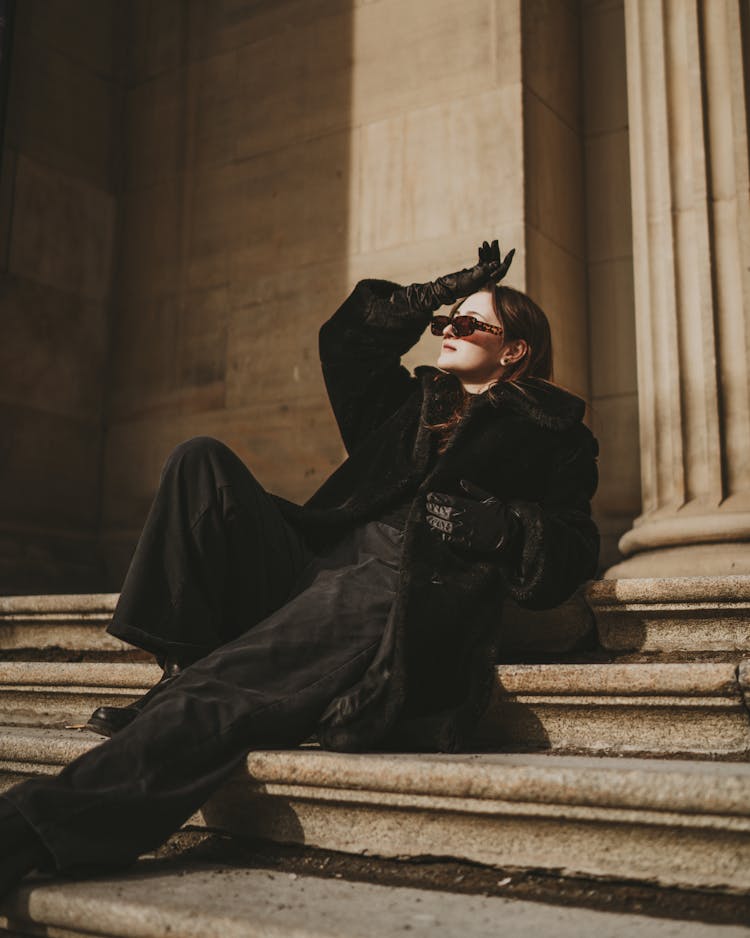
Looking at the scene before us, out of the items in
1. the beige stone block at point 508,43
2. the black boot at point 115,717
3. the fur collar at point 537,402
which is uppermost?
the beige stone block at point 508,43

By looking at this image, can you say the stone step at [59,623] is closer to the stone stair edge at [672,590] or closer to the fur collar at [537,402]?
the fur collar at [537,402]

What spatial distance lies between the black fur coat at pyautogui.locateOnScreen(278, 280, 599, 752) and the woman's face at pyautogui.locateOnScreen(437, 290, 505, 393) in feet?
0.17

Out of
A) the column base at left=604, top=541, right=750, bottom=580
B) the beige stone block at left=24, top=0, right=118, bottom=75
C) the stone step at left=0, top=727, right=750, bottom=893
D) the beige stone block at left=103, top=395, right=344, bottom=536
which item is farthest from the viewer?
the beige stone block at left=24, top=0, right=118, bottom=75

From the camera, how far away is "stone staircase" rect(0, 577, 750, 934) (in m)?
1.73

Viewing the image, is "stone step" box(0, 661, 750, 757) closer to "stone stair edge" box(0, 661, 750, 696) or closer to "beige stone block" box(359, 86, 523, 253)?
"stone stair edge" box(0, 661, 750, 696)

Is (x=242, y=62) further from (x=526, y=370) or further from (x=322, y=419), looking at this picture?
(x=526, y=370)

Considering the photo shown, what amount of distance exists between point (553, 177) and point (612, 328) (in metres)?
0.72

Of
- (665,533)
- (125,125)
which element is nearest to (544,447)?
(665,533)

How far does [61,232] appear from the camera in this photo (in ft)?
18.2

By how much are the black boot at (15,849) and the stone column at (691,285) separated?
7.18 ft

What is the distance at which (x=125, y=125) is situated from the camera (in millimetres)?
5941

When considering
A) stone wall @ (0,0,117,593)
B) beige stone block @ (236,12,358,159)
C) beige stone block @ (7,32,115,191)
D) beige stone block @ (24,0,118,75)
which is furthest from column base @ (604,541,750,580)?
beige stone block @ (24,0,118,75)

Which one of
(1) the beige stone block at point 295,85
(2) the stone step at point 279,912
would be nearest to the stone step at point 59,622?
(2) the stone step at point 279,912

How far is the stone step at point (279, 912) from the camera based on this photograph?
5.02ft
